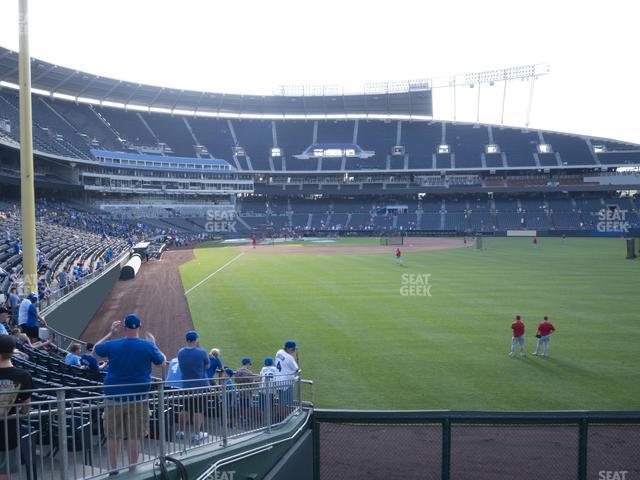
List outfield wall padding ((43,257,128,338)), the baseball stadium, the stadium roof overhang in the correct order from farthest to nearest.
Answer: the stadium roof overhang → outfield wall padding ((43,257,128,338)) → the baseball stadium

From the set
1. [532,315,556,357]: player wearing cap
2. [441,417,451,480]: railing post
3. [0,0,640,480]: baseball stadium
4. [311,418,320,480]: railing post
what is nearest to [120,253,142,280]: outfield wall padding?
[0,0,640,480]: baseball stadium

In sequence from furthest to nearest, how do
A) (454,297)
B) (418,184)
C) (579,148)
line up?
(418,184) < (579,148) < (454,297)

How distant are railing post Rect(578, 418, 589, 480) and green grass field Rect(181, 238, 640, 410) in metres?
4.10

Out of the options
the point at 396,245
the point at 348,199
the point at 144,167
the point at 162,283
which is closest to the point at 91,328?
the point at 162,283

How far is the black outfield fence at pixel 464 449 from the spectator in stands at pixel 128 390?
258cm

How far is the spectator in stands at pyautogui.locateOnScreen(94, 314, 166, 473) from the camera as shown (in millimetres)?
4711

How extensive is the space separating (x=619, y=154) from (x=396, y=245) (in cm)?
4581

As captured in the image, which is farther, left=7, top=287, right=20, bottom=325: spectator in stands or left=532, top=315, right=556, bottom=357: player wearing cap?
left=532, top=315, right=556, bottom=357: player wearing cap

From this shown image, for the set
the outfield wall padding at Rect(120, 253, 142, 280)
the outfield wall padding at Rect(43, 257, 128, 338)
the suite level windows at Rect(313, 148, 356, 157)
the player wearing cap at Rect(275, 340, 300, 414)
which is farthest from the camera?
the suite level windows at Rect(313, 148, 356, 157)

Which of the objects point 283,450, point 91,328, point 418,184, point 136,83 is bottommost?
point 91,328

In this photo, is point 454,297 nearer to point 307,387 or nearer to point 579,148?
point 307,387

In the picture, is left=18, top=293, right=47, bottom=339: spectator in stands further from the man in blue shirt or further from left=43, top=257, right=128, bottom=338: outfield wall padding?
the man in blue shirt

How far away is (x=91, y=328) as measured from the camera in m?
18.5

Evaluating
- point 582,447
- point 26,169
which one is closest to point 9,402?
point 582,447
